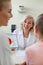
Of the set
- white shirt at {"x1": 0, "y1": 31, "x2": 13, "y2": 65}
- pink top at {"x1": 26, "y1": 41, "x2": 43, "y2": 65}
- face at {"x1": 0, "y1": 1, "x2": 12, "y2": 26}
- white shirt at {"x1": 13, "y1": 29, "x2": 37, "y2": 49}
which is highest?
face at {"x1": 0, "y1": 1, "x2": 12, "y2": 26}

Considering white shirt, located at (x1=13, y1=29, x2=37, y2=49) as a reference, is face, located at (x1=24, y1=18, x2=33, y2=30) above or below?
above

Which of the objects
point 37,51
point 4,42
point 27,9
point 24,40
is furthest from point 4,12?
point 27,9

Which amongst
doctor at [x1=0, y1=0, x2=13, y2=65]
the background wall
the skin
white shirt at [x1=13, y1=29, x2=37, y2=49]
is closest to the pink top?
doctor at [x1=0, y1=0, x2=13, y2=65]

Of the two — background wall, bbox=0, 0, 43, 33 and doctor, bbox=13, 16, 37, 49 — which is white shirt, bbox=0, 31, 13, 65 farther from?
background wall, bbox=0, 0, 43, 33

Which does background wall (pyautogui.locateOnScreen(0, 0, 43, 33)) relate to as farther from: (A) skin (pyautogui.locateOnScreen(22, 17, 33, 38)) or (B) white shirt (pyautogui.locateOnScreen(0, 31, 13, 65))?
(B) white shirt (pyautogui.locateOnScreen(0, 31, 13, 65))

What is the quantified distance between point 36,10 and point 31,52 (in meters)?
2.60

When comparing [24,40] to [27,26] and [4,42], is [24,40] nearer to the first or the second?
[27,26]

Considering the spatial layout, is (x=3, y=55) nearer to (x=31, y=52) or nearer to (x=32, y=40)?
(x=31, y=52)

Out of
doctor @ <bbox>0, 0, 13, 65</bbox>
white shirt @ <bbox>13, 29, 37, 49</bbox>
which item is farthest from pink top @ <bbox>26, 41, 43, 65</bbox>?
white shirt @ <bbox>13, 29, 37, 49</bbox>

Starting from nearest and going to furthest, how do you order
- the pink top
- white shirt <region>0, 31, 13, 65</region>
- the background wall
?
white shirt <region>0, 31, 13, 65</region>, the pink top, the background wall

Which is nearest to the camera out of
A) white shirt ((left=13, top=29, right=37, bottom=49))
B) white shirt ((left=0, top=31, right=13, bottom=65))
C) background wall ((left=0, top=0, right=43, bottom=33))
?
white shirt ((left=0, top=31, right=13, bottom=65))

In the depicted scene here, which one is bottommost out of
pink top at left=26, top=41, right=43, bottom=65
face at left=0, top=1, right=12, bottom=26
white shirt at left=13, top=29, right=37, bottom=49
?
white shirt at left=13, top=29, right=37, bottom=49

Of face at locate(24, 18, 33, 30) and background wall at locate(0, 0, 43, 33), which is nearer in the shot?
face at locate(24, 18, 33, 30)

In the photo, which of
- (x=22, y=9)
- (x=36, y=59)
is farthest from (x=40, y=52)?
(x=22, y=9)
